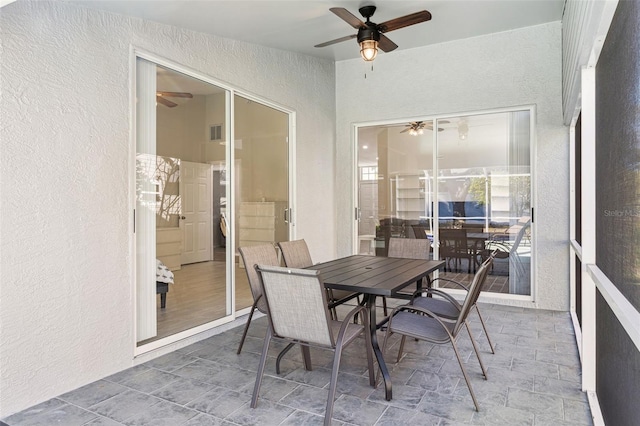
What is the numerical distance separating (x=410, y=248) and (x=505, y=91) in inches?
93.1

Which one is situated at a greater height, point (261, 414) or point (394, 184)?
point (394, 184)

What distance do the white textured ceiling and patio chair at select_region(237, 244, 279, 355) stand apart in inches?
77.5

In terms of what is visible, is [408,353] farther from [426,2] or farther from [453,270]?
[426,2]

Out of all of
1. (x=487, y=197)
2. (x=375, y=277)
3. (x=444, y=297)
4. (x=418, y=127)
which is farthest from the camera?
(x=418, y=127)

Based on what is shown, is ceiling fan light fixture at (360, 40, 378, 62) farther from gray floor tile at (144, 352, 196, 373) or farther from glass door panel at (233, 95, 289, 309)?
gray floor tile at (144, 352, 196, 373)

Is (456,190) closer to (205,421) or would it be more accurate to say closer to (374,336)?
(374,336)

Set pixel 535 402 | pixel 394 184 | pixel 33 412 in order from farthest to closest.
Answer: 1. pixel 394 184
2. pixel 535 402
3. pixel 33 412

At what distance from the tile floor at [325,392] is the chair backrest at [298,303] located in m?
0.48

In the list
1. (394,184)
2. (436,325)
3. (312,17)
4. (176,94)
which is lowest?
(436,325)

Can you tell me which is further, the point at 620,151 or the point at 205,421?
the point at 205,421

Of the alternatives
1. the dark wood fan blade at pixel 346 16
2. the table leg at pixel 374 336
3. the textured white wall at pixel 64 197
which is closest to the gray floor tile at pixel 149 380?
the textured white wall at pixel 64 197

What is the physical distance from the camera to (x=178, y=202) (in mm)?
3479

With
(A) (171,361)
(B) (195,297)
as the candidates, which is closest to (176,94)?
(B) (195,297)

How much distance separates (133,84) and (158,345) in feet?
6.80
